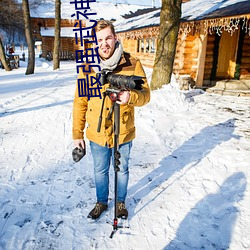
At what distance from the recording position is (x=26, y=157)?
3727 mm

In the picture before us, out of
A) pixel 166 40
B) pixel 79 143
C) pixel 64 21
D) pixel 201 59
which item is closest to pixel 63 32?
pixel 64 21

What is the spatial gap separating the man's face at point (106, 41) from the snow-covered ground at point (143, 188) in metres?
1.75

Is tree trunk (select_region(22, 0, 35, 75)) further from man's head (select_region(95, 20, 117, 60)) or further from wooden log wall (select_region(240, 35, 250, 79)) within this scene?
man's head (select_region(95, 20, 117, 60))

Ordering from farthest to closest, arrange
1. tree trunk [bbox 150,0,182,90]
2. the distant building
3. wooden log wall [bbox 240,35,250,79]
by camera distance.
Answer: the distant building < wooden log wall [bbox 240,35,250,79] < tree trunk [bbox 150,0,182,90]

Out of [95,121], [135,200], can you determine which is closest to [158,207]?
[135,200]

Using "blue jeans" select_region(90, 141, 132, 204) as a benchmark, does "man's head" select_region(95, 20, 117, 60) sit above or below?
above

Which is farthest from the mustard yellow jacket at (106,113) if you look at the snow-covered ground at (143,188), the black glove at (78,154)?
the snow-covered ground at (143,188)

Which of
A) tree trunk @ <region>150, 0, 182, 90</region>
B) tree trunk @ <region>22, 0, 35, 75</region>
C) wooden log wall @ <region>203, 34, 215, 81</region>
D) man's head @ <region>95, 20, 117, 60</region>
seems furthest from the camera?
tree trunk @ <region>22, 0, 35, 75</region>

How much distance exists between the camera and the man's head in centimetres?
182

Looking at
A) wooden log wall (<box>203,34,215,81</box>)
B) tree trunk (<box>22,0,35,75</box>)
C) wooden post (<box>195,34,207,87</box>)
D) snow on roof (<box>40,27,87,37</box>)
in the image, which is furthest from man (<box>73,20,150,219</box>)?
snow on roof (<box>40,27,87,37</box>)

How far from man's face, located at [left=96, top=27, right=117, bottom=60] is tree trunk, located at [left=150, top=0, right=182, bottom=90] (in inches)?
225

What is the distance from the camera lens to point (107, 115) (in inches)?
79.8

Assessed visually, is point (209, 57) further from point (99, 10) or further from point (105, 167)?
point (99, 10)

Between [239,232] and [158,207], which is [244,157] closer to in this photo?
[239,232]
